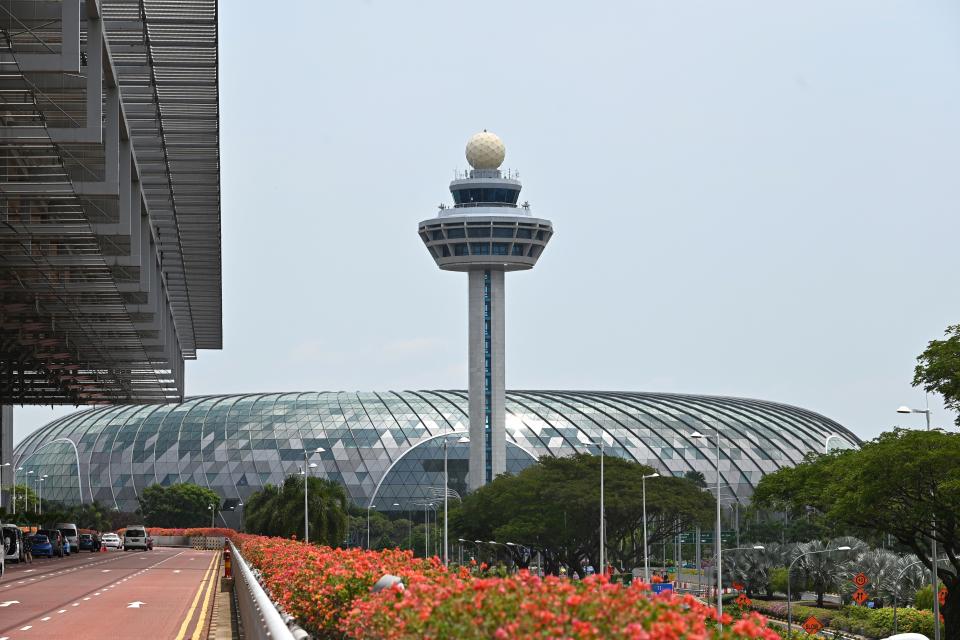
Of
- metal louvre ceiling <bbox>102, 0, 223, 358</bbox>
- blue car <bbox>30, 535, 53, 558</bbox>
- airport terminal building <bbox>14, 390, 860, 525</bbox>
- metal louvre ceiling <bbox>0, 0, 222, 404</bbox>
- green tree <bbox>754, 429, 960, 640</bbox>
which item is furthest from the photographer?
airport terminal building <bbox>14, 390, 860, 525</bbox>

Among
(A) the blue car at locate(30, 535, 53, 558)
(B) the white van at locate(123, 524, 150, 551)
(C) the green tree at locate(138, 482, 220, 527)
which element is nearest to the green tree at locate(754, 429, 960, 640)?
(A) the blue car at locate(30, 535, 53, 558)

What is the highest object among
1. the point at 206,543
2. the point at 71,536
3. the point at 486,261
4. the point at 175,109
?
the point at 486,261

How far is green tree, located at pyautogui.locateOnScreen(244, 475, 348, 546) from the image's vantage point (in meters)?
96.2

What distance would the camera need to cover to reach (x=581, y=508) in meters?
96.9

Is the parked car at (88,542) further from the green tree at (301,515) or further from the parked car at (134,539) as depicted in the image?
the green tree at (301,515)

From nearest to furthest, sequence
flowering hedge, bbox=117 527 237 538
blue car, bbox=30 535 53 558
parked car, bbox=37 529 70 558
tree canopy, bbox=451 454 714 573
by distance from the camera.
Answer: blue car, bbox=30 535 53 558 < parked car, bbox=37 529 70 558 < tree canopy, bbox=451 454 714 573 < flowering hedge, bbox=117 527 237 538

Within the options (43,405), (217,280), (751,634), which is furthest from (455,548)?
(751,634)

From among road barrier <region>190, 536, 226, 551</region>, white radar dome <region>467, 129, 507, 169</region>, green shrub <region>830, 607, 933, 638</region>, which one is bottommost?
green shrub <region>830, 607, 933, 638</region>

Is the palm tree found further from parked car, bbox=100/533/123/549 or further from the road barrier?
the road barrier

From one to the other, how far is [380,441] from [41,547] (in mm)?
76335

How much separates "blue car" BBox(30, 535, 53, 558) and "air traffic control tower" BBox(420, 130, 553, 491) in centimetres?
6420

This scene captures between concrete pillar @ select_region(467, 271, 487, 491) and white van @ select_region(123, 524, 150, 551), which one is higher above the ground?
concrete pillar @ select_region(467, 271, 487, 491)

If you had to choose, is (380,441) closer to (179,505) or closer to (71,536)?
(179,505)

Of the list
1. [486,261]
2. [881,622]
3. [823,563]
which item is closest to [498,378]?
[486,261]
